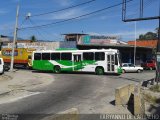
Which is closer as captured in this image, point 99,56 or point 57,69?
point 99,56

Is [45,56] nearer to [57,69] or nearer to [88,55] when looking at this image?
[57,69]

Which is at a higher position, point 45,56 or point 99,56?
point 99,56

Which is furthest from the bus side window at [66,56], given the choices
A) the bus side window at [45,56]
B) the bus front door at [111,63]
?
the bus front door at [111,63]

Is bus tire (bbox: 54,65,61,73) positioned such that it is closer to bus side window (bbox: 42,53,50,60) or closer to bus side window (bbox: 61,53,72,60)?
bus side window (bbox: 61,53,72,60)

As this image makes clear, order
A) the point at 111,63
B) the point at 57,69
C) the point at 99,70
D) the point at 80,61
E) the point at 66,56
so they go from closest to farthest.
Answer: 1. the point at 111,63
2. the point at 99,70
3. the point at 80,61
4. the point at 66,56
5. the point at 57,69

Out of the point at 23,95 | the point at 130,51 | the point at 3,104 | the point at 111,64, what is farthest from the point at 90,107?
the point at 130,51

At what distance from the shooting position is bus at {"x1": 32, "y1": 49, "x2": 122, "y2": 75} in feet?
114

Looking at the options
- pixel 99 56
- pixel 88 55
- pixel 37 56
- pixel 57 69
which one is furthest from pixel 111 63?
pixel 37 56

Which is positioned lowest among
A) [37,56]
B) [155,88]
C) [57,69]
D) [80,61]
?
[155,88]

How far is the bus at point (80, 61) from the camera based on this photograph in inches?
1368

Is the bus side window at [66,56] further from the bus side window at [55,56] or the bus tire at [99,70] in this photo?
the bus tire at [99,70]

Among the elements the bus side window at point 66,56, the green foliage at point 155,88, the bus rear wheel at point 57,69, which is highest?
the bus side window at point 66,56

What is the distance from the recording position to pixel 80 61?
36.9 m

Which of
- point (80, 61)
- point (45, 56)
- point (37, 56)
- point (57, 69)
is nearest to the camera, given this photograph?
point (80, 61)
